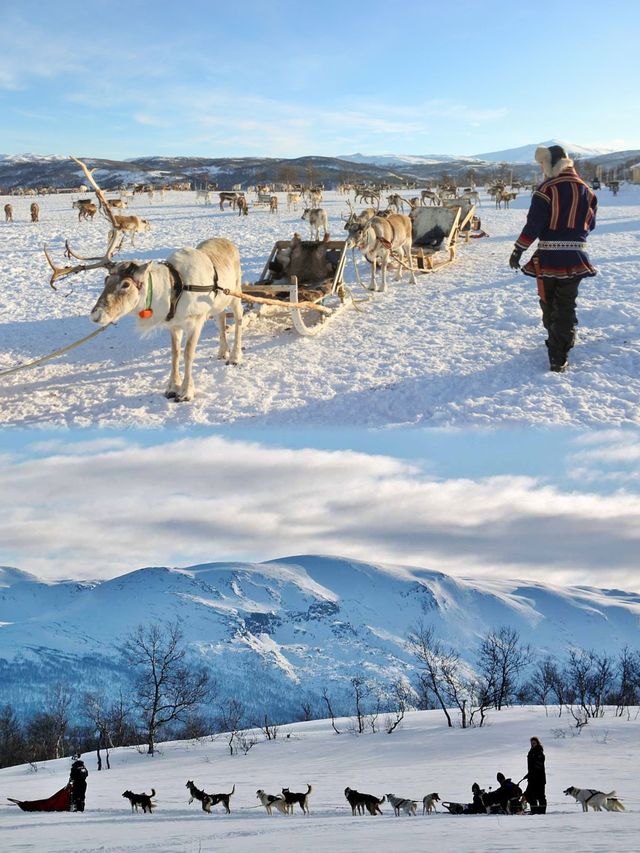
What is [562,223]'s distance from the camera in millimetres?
9180

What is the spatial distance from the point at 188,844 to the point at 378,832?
169 cm

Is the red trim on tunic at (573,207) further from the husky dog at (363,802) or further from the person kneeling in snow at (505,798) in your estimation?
the husky dog at (363,802)

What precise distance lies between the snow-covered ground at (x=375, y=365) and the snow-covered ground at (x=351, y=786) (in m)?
3.76

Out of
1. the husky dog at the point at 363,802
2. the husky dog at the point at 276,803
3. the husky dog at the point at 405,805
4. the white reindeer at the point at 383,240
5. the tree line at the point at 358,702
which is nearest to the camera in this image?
the husky dog at the point at 405,805

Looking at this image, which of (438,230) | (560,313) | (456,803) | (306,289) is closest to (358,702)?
(438,230)

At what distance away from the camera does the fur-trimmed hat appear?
30.1 ft

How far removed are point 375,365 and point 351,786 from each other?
809 centimetres

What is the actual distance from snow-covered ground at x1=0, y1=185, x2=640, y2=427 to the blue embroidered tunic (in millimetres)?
1259

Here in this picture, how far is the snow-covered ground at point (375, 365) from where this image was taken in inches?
360

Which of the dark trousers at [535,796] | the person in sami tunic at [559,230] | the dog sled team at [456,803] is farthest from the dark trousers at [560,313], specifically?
the dark trousers at [535,796]

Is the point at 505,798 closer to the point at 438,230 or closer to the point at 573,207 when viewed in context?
the point at 573,207

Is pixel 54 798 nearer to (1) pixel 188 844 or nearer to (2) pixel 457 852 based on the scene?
(1) pixel 188 844

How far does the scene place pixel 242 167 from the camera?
383 ft

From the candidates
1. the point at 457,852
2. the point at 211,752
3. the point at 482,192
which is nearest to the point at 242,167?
the point at 482,192
